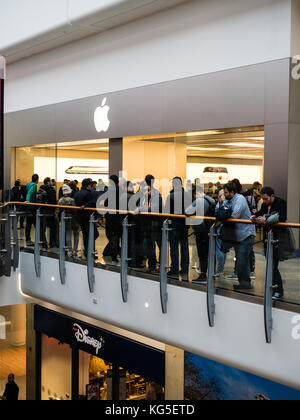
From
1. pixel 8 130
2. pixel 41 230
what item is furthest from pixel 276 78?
pixel 8 130

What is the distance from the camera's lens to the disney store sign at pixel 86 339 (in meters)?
11.7

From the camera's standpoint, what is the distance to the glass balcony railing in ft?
21.5

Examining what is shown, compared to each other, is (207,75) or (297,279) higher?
(207,75)

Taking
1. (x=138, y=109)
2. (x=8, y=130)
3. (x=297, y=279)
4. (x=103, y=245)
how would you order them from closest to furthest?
(x=297, y=279) → (x=103, y=245) → (x=138, y=109) → (x=8, y=130)

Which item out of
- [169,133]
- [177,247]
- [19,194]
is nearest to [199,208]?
[177,247]

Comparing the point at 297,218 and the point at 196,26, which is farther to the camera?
the point at 196,26

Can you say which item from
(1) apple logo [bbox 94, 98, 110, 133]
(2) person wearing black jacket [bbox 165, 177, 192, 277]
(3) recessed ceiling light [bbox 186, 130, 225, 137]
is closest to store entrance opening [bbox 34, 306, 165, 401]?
(2) person wearing black jacket [bbox 165, 177, 192, 277]

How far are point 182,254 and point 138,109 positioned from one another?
5.85 m

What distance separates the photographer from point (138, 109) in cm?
1295

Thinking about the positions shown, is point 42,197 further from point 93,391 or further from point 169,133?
point 93,391

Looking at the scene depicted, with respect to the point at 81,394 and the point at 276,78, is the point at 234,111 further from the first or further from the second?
the point at 81,394

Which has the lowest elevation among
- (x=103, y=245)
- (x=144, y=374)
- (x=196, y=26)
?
(x=144, y=374)

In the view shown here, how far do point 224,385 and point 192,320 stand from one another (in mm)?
1970

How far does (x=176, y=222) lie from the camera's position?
8.05m
